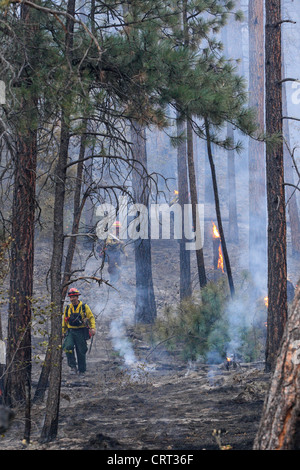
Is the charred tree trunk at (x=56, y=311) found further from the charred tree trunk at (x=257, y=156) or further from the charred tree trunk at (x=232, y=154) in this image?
the charred tree trunk at (x=232, y=154)

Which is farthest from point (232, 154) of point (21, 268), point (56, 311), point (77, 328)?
point (56, 311)

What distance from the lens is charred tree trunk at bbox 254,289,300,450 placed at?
3514 millimetres

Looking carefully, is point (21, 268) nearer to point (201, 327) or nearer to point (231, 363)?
point (201, 327)

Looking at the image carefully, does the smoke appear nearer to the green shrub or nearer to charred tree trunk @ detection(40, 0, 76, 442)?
the green shrub

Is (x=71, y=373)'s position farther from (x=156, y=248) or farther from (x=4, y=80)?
(x=156, y=248)

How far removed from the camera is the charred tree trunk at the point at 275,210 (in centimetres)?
882

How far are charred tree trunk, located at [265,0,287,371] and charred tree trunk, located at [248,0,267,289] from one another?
31.7 feet

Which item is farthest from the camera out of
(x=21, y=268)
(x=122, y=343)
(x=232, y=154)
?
Result: (x=232, y=154)

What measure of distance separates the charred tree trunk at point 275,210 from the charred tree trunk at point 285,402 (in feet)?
17.1

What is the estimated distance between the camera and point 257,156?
20.7m

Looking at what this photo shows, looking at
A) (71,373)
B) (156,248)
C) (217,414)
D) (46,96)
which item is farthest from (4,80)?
(156,248)

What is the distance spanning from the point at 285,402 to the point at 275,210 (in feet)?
18.9

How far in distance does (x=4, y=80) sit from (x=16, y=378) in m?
4.36

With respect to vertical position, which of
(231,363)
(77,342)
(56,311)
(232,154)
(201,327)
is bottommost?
(231,363)
